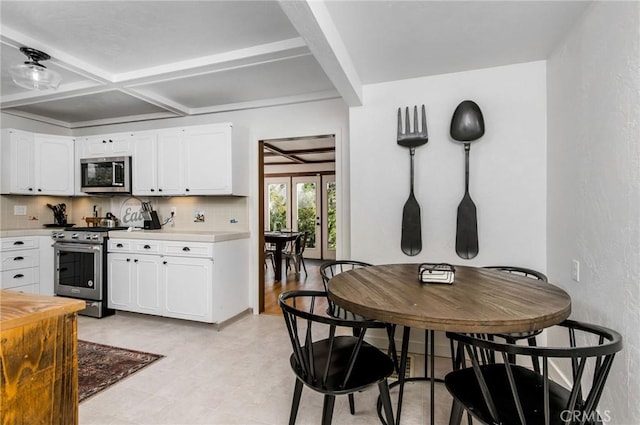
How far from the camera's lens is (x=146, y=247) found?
358 cm

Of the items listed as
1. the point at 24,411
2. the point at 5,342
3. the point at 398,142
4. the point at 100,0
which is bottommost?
the point at 24,411

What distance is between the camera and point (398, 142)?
2789mm

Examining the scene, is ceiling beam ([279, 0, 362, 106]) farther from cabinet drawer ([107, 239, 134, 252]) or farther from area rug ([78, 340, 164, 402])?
cabinet drawer ([107, 239, 134, 252])

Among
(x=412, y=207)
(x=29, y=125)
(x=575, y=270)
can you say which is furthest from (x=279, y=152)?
(x=575, y=270)

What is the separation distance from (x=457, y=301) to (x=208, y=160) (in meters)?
3.04

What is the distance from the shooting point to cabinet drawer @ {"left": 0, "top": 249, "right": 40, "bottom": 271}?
3.63 m

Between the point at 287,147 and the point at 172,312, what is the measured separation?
3.62 m

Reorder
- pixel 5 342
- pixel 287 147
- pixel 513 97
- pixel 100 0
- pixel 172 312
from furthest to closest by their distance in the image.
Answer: pixel 287 147, pixel 172 312, pixel 513 97, pixel 100 0, pixel 5 342

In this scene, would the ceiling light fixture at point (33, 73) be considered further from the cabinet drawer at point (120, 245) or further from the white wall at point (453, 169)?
the white wall at point (453, 169)

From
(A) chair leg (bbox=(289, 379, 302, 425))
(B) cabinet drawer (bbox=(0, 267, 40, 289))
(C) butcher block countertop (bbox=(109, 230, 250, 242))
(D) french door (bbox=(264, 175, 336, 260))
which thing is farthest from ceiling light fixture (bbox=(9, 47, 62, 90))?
(D) french door (bbox=(264, 175, 336, 260))

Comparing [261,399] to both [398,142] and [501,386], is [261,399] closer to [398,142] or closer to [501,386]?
[501,386]

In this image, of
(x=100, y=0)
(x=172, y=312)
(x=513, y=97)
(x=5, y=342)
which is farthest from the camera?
(x=172, y=312)

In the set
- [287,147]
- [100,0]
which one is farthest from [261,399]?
[287,147]

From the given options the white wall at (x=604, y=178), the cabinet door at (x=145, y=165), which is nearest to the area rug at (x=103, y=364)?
the cabinet door at (x=145, y=165)
